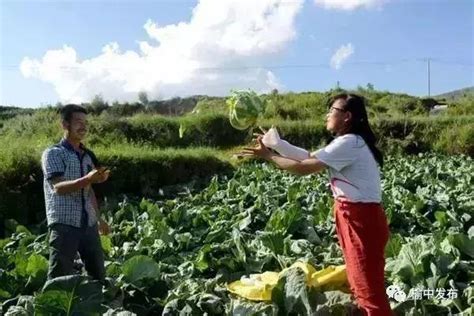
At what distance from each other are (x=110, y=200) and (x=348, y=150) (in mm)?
7888

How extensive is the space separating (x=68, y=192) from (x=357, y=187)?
1918 millimetres

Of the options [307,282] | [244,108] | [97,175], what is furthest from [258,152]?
[97,175]

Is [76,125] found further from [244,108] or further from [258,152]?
[258,152]

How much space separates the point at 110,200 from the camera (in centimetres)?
1092

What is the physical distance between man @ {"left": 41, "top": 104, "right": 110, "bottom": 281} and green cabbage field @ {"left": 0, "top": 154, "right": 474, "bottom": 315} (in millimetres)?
355

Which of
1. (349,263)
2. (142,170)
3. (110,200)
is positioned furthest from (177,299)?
(142,170)

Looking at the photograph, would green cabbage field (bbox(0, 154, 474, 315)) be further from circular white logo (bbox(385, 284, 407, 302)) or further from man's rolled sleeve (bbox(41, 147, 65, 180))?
man's rolled sleeve (bbox(41, 147, 65, 180))

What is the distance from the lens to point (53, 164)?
425 cm

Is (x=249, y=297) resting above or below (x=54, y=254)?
below

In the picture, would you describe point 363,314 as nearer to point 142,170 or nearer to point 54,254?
point 54,254

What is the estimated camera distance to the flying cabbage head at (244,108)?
420 cm

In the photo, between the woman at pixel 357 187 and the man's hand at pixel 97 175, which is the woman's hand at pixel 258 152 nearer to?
the woman at pixel 357 187

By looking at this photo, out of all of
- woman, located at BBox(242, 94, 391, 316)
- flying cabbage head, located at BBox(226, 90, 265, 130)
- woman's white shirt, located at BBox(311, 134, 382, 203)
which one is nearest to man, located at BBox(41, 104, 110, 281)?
flying cabbage head, located at BBox(226, 90, 265, 130)

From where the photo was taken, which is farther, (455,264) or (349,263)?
(455,264)
